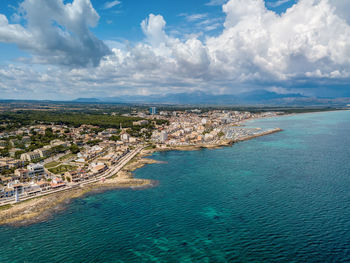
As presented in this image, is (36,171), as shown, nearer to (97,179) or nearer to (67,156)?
(97,179)

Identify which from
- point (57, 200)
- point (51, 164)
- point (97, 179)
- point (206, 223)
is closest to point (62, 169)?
point (51, 164)

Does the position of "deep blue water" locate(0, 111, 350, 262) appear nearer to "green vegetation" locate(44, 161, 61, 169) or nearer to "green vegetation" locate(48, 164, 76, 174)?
"green vegetation" locate(48, 164, 76, 174)

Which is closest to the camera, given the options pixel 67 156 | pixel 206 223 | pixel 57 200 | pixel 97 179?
pixel 206 223

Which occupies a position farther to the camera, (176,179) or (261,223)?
(176,179)

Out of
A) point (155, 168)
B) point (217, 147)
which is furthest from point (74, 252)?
point (217, 147)

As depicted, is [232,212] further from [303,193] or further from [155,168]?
[155,168]

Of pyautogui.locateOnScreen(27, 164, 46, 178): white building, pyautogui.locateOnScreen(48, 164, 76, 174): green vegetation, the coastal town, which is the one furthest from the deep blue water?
pyautogui.locateOnScreen(27, 164, 46, 178): white building

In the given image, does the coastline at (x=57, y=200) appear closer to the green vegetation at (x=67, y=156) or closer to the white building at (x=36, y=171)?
the white building at (x=36, y=171)

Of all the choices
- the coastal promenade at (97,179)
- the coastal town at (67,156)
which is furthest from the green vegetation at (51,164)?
the coastal promenade at (97,179)
